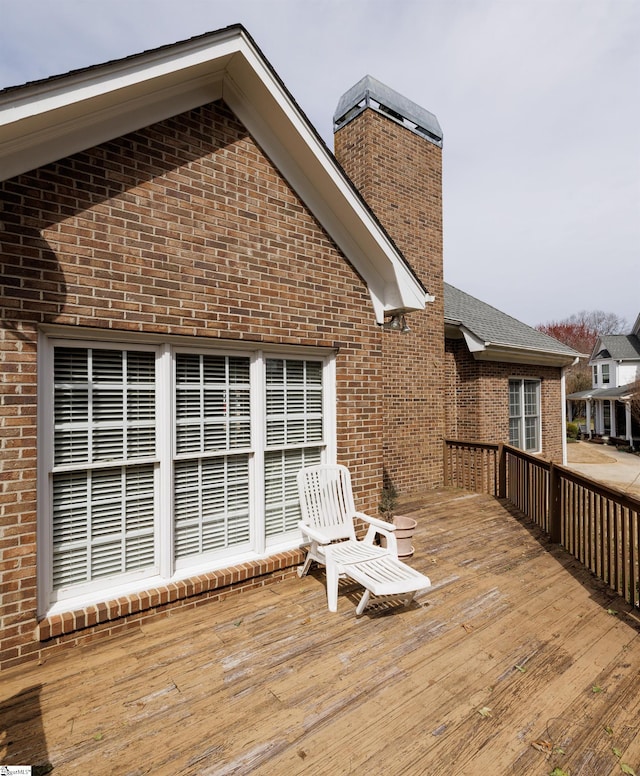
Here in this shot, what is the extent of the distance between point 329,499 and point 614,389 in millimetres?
27661

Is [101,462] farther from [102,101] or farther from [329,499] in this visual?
[102,101]

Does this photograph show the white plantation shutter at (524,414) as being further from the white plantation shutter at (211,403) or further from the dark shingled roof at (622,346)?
the dark shingled roof at (622,346)

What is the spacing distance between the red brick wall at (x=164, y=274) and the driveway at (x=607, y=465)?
441 inches

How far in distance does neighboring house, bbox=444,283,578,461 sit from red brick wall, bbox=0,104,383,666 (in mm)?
5698

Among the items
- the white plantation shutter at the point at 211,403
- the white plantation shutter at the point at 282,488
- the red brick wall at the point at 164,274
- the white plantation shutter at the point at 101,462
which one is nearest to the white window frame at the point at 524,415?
the red brick wall at the point at 164,274

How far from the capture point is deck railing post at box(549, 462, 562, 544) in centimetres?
582

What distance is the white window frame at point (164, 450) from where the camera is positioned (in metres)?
3.19

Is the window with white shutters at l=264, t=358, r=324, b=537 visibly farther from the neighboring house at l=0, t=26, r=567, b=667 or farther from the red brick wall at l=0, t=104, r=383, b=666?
the red brick wall at l=0, t=104, r=383, b=666

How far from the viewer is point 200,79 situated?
12.4 feet

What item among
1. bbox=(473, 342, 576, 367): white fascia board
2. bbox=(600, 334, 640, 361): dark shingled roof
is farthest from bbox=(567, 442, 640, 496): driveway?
bbox=(600, 334, 640, 361): dark shingled roof

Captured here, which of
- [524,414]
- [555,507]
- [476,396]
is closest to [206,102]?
[555,507]

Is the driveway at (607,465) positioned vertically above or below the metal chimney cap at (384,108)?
below

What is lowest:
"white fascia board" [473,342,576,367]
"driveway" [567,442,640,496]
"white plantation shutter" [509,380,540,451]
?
"driveway" [567,442,640,496]

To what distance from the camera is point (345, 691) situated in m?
2.82
